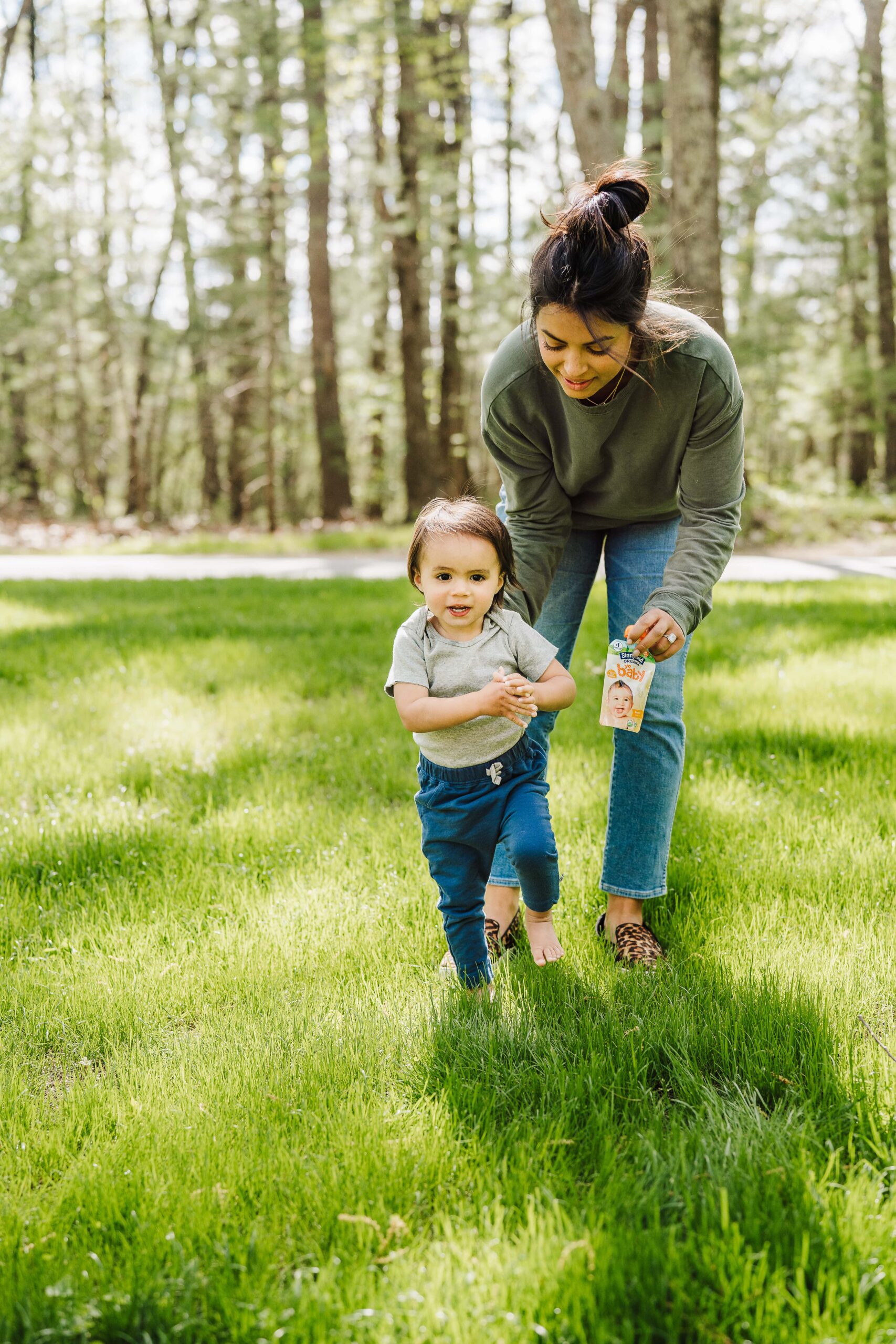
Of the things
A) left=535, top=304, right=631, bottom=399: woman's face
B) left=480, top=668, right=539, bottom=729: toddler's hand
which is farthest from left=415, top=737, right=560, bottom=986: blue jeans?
left=535, top=304, right=631, bottom=399: woman's face

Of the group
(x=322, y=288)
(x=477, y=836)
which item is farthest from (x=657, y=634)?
(x=322, y=288)

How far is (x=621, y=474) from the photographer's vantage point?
293cm

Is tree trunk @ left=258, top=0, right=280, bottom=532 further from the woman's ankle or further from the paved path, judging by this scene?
the woman's ankle

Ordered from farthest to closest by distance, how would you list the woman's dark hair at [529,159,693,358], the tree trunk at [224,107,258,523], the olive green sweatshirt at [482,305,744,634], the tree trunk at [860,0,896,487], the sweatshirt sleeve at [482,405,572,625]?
the tree trunk at [860,0,896,487]
the tree trunk at [224,107,258,523]
the sweatshirt sleeve at [482,405,572,625]
the olive green sweatshirt at [482,305,744,634]
the woman's dark hair at [529,159,693,358]

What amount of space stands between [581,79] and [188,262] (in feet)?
46.8

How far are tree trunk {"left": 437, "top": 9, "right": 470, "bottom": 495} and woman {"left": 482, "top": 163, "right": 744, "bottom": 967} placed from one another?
1354 centimetres

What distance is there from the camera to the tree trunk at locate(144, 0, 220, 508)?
20016 mm

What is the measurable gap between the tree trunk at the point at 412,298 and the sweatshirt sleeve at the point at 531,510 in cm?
1330

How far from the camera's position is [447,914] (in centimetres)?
263

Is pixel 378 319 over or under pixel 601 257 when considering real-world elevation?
over

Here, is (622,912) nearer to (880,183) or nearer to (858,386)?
(880,183)

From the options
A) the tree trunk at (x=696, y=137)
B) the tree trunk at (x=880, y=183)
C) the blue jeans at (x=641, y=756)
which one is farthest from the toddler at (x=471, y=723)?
the tree trunk at (x=880, y=183)

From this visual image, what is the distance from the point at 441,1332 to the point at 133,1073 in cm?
104

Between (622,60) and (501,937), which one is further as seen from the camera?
(622,60)
